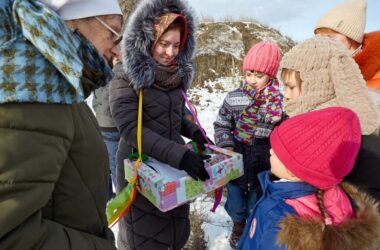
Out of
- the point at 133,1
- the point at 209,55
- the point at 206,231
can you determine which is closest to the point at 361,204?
the point at 206,231

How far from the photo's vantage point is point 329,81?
1430 millimetres

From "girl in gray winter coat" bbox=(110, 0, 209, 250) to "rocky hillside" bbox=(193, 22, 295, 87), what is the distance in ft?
23.9

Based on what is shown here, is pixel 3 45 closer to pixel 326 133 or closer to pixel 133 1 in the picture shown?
pixel 326 133

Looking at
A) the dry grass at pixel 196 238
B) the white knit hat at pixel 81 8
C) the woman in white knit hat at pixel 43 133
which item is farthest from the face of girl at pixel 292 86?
the dry grass at pixel 196 238

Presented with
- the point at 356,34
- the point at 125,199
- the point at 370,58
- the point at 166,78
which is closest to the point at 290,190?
the point at 125,199

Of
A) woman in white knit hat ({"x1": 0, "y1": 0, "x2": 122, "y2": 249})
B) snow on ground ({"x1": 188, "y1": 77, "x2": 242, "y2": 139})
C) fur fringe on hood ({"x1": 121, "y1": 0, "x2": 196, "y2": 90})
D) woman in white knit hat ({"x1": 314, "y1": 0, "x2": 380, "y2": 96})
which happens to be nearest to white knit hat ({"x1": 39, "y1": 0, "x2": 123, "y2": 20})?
woman in white knit hat ({"x1": 0, "y1": 0, "x2": 122, "y2": 249})

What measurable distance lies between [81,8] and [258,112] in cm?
192

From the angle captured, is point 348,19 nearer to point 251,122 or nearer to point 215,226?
point 251,122

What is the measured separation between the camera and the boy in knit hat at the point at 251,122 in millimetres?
2488

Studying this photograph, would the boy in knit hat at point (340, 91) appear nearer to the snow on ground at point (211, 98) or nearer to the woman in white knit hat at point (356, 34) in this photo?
the woman in white knit hat at point (356, 34)

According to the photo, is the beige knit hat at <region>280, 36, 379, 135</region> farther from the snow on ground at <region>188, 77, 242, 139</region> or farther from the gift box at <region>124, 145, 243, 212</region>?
the snow on ground at <region>188, 77, 242, 139</region>

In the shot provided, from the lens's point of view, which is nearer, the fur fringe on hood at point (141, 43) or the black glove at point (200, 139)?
the fur fringe on hood at point (141, 43)

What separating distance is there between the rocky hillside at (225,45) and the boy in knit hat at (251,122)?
6453mm

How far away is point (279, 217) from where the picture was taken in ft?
3.73
